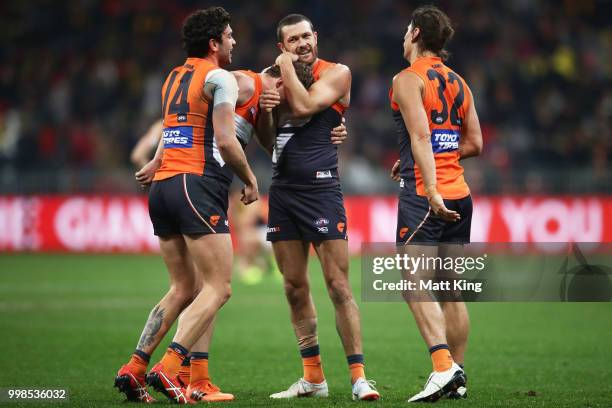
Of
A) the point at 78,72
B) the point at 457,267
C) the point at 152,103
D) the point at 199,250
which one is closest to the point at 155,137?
the point at 199,250

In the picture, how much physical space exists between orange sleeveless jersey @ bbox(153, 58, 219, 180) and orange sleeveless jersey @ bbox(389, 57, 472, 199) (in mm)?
1321

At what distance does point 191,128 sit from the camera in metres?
6.82

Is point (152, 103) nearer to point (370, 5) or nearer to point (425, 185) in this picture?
point (370, 5)

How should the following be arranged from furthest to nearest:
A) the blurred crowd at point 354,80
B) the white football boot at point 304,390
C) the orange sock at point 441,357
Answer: the blurred crowd at point 354,80 < the white football boot at point 304,390 < the orange sock at point 441,357

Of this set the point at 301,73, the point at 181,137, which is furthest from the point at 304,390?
the point at 301,73

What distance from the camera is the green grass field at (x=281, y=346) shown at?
7.43 m

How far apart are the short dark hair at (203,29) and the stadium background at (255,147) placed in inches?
241

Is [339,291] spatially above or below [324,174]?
below

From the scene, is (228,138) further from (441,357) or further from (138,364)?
(441,357)

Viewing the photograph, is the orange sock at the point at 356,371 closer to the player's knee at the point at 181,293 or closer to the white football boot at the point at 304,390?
the white football boot at the point at 304,390

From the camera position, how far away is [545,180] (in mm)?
21094

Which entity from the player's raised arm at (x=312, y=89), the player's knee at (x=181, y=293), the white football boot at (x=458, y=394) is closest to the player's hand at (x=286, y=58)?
the player's raised arm at (x=312, y=89)

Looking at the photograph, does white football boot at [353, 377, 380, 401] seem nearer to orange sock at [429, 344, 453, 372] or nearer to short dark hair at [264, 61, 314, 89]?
orange sock at [429, 344, 453, 372]
